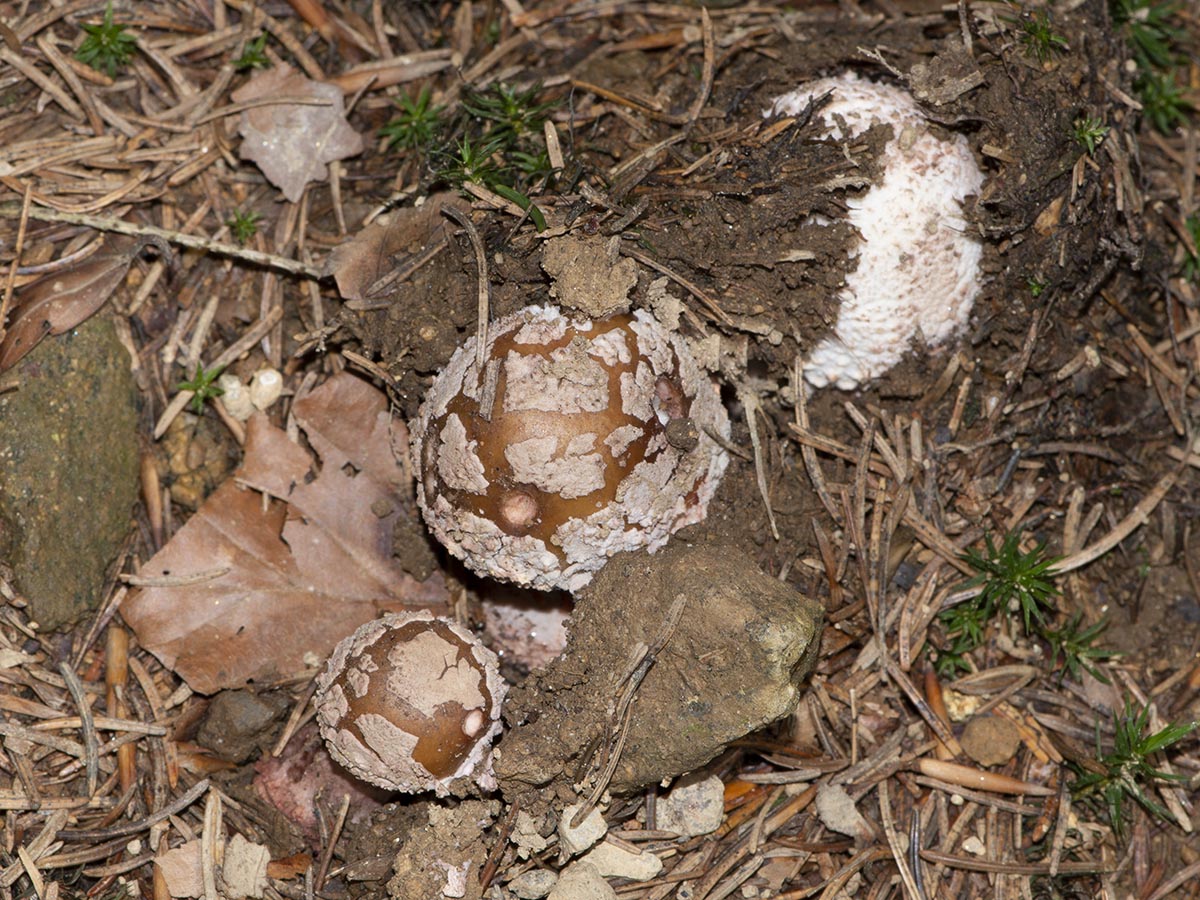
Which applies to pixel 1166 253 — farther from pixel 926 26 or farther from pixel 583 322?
pixel 583 322

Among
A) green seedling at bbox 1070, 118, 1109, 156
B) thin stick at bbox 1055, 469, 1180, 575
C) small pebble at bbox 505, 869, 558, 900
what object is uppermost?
green seedling at bbox 1070, 118, 1109, 156

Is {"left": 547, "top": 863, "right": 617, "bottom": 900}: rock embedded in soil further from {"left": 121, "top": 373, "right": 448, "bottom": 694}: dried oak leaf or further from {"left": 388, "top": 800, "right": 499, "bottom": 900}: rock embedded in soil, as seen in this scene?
{"left": 121, "top": 373, "right": 448, "bottom": 694}: dried oak leaf

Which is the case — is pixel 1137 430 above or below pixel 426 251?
below

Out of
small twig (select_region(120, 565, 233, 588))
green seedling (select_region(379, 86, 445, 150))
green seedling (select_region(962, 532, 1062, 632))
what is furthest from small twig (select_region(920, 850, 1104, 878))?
green seedling (select_region(379, 86, 445, 150))

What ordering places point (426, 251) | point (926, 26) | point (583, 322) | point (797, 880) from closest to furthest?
point (583, 322) < point (797, 880) < point (426, 251) < point (926, 26)

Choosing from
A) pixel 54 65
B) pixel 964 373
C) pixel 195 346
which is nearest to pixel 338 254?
pixel 195 346

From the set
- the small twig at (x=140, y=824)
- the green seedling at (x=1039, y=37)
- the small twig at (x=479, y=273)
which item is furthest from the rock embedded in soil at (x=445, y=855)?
the green seedling at (x=1039, y=37)

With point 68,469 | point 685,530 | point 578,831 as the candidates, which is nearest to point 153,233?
point 68,469

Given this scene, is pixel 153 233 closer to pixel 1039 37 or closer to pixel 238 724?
pixel 238 724
